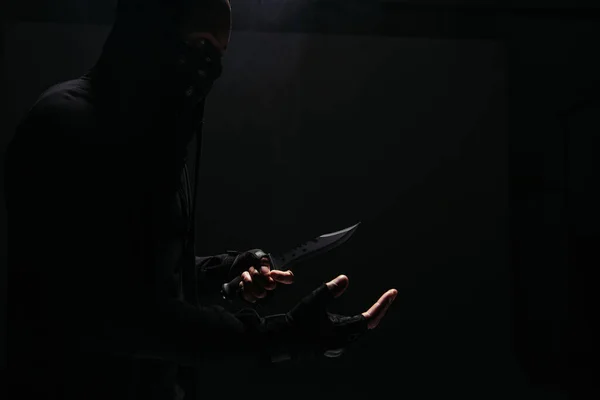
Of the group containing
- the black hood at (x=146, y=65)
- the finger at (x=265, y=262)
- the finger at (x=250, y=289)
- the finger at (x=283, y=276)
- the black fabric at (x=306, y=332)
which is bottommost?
the black fabric at (x=306, y=332)

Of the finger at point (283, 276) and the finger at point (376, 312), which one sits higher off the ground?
the finger at point (283, 276)

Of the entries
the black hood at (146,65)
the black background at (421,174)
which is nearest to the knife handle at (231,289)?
the black hood at (146,65)

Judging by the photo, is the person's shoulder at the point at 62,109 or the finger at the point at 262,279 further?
the finger at the point at 262,279

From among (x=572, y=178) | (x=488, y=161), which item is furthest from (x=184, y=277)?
(x=572, y=178)

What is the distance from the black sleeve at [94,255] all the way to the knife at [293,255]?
32 centimetres

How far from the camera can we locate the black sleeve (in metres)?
0.70

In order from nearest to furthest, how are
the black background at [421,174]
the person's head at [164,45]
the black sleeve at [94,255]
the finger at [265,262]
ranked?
the black sleeve at [94,255], the person's head at [164,45], the finger at [265,262], the black background at [421,174]

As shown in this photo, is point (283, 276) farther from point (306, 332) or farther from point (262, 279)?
point (306, 332)

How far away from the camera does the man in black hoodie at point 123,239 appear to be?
0.70m

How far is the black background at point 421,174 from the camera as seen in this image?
213cm

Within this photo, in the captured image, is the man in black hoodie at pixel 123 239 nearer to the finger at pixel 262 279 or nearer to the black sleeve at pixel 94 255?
the black sleeve at pixel 94 255

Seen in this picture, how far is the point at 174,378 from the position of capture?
0.88 meters

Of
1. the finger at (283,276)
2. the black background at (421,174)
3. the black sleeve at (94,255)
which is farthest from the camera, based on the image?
the black background at (421,174)

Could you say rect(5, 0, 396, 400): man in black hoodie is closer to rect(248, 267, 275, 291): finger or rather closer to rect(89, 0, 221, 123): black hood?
rect(89, 0, 221, 123): black hood
